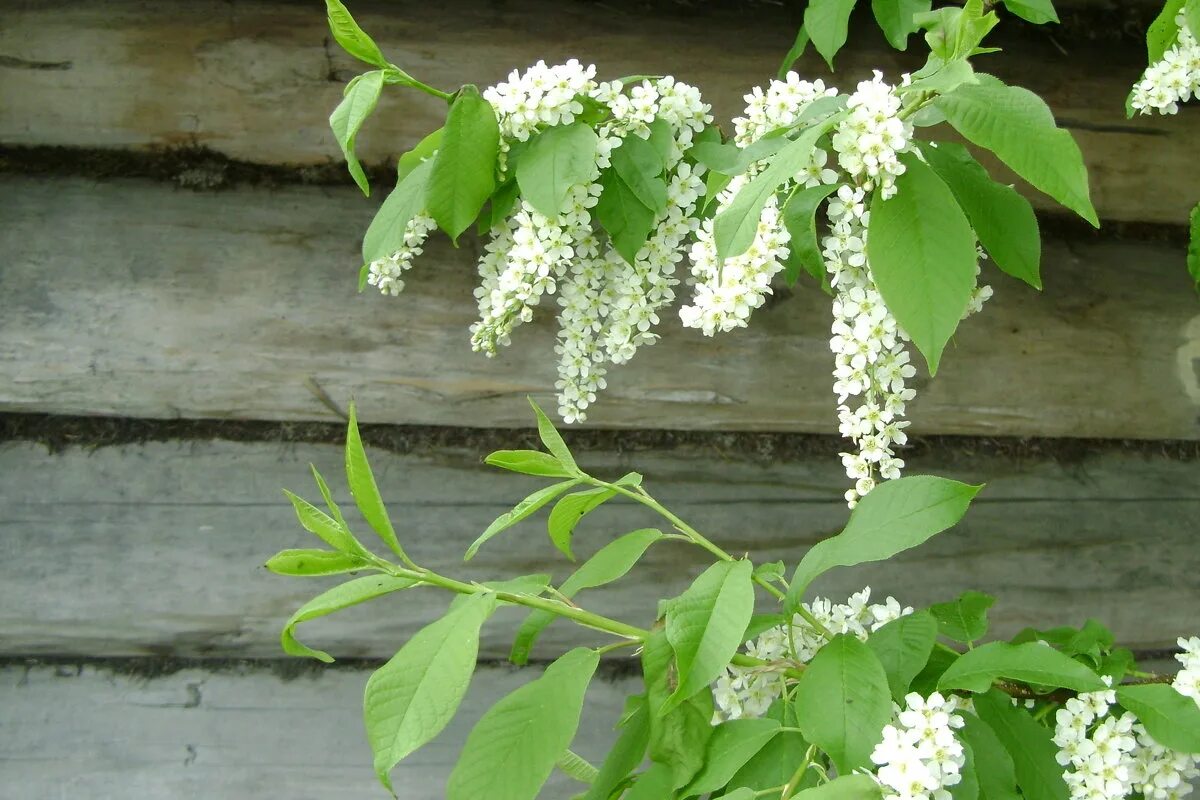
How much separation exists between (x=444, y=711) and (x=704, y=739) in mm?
203

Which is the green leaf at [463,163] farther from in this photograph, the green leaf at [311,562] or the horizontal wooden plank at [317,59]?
the horizontal wooden plank at [317,59]

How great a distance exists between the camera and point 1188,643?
29.0 inches

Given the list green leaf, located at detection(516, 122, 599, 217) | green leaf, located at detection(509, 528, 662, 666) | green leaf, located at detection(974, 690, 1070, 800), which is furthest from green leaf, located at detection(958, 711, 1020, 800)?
green leaf, located at detection(516, 122, 599, 217)

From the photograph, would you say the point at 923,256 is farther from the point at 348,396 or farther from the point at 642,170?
the point at 348,396

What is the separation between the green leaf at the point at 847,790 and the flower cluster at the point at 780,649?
160mm

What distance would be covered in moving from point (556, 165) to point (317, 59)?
46 cm

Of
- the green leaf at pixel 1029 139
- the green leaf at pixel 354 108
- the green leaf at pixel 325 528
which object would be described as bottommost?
the green leaf at pixel 325 528

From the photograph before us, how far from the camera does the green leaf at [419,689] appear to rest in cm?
50

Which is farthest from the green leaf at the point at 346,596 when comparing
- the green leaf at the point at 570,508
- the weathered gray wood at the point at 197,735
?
the weathered gray wood at the point at 197,735

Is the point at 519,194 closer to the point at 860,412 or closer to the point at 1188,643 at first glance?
the point at 860,412

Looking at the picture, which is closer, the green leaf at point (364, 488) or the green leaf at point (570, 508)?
the green leaf at point (364, 488)

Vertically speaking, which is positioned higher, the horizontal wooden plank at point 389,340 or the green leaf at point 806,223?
the green leaf at point 806,223

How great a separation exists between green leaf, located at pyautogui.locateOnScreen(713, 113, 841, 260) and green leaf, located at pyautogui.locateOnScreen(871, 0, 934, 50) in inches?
13.4

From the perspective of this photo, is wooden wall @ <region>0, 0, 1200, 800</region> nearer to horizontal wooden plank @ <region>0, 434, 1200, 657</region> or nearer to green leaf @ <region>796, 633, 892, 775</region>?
horizontal wooden plank @ <region>0, 434, 1200, 657</region>
